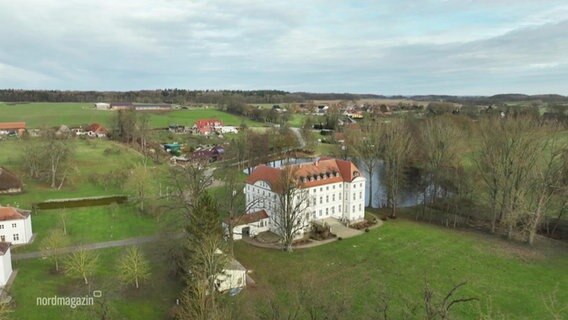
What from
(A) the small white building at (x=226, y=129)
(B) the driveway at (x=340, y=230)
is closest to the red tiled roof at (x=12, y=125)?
(A) the small white building at (x=226, y=129)

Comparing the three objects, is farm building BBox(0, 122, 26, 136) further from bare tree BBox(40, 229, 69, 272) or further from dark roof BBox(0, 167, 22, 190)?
bare tree BBox(40, 229, 69, 272)

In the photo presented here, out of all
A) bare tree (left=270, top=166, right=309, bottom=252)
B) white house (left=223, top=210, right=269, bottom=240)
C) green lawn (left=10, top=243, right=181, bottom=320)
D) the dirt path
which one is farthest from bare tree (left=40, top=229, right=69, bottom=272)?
bare tree (left=270, top=166, right=309, bottom=252)

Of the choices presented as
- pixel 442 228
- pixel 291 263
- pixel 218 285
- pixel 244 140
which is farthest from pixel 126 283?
pixel 244 140

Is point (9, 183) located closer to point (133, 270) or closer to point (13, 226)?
point (13, 226)

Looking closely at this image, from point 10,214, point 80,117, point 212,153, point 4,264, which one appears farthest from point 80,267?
point 80,117

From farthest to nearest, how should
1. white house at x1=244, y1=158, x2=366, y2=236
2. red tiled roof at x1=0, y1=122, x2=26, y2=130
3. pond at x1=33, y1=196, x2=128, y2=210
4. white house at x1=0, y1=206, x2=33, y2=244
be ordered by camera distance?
red tiled roof at x1=0, y1=122, x2=26, y2=130 < pond at x1=33, y1=196, x2=128, y2=210 < white house at x1=244, y1=158, x2=366, y2=236 < white house at x1=0, y1=206, x2=33, y2=244

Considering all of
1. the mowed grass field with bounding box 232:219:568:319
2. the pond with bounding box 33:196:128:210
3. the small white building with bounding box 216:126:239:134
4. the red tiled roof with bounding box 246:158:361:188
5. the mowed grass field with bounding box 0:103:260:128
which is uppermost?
the mowed grass field with bounding box 0:103:260:128

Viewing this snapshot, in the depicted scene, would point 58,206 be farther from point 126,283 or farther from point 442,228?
point 442,228
